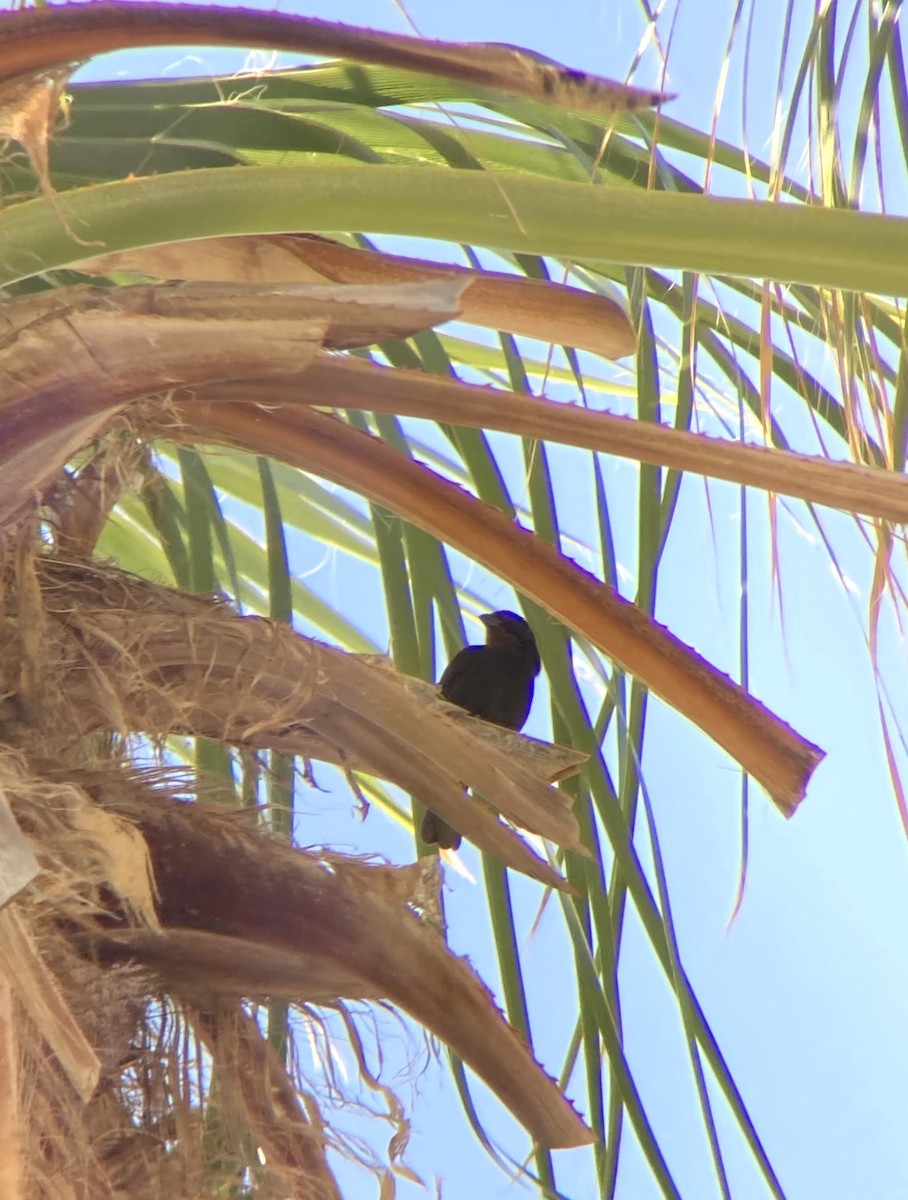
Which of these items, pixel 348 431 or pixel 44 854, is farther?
pixel 348 431

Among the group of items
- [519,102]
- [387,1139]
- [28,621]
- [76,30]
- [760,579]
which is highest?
[760,579]

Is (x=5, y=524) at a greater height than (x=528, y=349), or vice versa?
(x=528, y=349)

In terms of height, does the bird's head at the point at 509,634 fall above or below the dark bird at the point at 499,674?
above

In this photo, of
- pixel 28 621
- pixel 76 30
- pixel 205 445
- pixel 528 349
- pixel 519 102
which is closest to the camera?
pixel 76 30

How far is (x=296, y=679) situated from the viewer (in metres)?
0.72

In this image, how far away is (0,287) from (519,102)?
0.46 metres

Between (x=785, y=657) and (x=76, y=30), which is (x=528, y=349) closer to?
(x=785, y=657)

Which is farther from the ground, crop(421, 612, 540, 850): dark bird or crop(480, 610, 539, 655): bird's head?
crop(480, 610, 539, 655): bird's head

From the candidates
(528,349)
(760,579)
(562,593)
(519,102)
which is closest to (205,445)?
(562,593)

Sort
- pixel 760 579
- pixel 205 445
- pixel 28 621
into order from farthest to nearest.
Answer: pixel 760 579
pixel 205 445
pixel 28 621

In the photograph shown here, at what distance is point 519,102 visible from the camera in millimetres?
930

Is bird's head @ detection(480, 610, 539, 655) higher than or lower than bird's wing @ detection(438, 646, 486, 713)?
higher

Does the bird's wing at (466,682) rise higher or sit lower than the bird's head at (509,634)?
lower

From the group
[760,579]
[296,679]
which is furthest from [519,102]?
[760,579]
